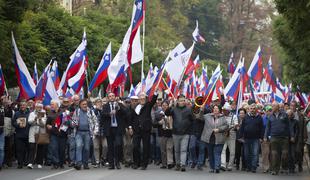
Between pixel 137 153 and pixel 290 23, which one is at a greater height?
pixel 290 23

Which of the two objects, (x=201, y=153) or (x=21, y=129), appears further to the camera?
(x=201, y=153)

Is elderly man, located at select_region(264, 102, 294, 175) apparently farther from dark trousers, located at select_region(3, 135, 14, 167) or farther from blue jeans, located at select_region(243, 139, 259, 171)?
dark trousers, located at select_region(3, 135, 14, 167)

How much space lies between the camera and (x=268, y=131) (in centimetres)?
2012

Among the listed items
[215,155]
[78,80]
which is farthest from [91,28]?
[215,155]

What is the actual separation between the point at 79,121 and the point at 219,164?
348 cm

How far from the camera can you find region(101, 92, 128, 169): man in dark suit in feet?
65.3

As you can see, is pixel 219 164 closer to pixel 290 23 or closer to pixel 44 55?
pixel 290 23

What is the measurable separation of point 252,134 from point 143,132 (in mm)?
2641

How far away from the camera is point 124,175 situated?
17.9 metres

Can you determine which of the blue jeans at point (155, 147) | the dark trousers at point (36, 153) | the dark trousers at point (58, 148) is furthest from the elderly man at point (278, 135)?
the dark trousers at point (36, 153)

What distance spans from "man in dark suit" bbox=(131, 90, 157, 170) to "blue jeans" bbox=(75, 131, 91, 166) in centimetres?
113

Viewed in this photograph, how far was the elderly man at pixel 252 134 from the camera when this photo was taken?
2005 centimetres

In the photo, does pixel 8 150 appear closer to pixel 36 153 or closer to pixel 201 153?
pixel 36 153

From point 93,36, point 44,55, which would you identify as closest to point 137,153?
point 44,55
